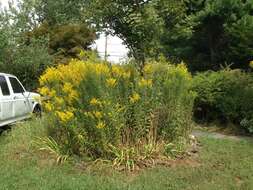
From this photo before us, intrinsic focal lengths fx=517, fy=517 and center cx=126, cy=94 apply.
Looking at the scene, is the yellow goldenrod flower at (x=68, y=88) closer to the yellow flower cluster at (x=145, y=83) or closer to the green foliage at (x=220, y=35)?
the yellow flower cluster at (x=145, y=83)

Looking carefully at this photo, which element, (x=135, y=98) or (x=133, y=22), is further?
(x=133, y=22)

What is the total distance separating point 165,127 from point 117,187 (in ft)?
7.70

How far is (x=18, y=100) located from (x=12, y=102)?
1.68 ft

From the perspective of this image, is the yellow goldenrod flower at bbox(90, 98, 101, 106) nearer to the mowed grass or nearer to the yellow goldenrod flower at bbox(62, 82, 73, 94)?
the yellow goldenrod flower at bbox(62, 82, 73, 94)

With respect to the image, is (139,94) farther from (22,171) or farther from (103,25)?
(103,25)

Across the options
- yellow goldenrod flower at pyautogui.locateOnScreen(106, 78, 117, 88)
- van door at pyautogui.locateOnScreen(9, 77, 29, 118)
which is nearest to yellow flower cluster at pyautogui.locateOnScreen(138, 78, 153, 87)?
yellow goldenrod flower at pyautogui.locateOnScreen(106, 78, 117, 88)

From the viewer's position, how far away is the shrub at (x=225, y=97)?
12.5 metres

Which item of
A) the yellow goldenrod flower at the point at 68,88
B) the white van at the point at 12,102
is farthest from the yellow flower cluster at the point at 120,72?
the white van at the point at 12,102

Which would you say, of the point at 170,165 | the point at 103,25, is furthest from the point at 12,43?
the point at 170,165

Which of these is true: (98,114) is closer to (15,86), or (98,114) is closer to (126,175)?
(126,175)

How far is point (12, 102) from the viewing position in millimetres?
12844

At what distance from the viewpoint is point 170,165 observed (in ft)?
27.3

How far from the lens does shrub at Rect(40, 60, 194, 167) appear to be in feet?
27.3

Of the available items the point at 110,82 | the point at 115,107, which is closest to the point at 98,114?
the point at 115,107
